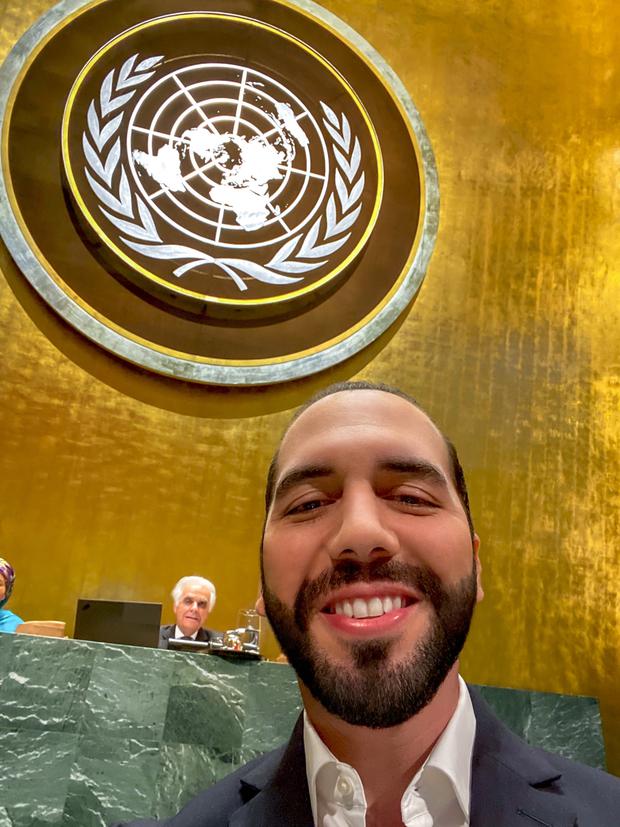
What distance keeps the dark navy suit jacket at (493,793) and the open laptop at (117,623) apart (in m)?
2.20

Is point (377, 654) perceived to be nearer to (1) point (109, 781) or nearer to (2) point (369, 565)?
(2) point (369, 565)

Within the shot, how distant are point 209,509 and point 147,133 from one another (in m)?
2.59


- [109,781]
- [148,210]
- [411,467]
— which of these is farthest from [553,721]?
[148,210]

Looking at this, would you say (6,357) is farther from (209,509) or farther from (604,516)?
(604,516)

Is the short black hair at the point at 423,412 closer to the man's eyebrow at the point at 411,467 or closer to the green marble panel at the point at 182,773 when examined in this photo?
the man's eyebrow at the point at 411,467

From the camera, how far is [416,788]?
887mm

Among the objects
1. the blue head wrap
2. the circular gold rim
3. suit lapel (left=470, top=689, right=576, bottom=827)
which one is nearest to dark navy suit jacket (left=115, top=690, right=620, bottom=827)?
suit lapel (left=470, top=689, right=576, bottom=827)

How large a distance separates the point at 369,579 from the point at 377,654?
0.09 metres

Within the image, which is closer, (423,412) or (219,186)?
(423,412)

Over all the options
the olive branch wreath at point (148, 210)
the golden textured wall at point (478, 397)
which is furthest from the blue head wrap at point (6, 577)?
the olive branch wreath at point (148, 210)

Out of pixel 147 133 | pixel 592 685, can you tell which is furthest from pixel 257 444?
pixel 592 685

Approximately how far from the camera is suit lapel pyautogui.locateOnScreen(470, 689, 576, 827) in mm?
889

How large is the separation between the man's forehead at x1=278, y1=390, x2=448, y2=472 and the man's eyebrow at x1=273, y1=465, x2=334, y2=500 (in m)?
0.02

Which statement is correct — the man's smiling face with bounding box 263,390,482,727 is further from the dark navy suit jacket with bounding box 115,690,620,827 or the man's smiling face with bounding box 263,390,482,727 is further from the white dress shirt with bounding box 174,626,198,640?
the white dress shirt with bounding box 174,626,198,640
